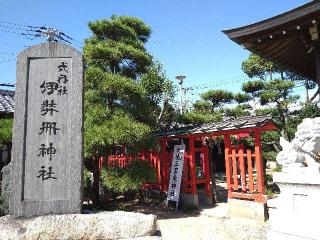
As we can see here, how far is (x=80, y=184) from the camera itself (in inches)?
187

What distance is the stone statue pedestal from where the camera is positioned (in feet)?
16.5

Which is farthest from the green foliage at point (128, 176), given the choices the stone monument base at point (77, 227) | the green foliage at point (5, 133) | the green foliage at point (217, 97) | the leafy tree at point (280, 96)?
the green foliage at point (217, 97)

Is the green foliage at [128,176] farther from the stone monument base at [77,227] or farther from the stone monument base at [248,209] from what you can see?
the stone monument base at [77,227]

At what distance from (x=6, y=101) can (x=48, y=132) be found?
434 inches

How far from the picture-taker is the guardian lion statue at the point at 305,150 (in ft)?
16.8

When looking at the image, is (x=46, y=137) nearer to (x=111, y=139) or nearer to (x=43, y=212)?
(x=43, y=212)

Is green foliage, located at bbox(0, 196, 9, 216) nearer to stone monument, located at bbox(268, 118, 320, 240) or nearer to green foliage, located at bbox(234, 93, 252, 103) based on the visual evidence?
stone monument, located at bbox(268, 118, 320, 240)

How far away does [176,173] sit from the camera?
36.1 ft

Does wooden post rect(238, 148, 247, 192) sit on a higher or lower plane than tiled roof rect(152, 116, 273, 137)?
A: lower

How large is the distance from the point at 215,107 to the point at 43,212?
56.7ft

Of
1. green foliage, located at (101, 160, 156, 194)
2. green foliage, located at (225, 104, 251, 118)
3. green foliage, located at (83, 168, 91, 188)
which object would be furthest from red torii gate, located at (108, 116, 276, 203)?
green foliage, located at (225, 104, 251, 118)

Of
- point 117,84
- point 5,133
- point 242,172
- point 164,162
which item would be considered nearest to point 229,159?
point 242,172

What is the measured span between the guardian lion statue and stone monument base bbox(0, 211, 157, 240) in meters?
2.57

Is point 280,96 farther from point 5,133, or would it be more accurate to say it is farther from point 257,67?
point 5,133
